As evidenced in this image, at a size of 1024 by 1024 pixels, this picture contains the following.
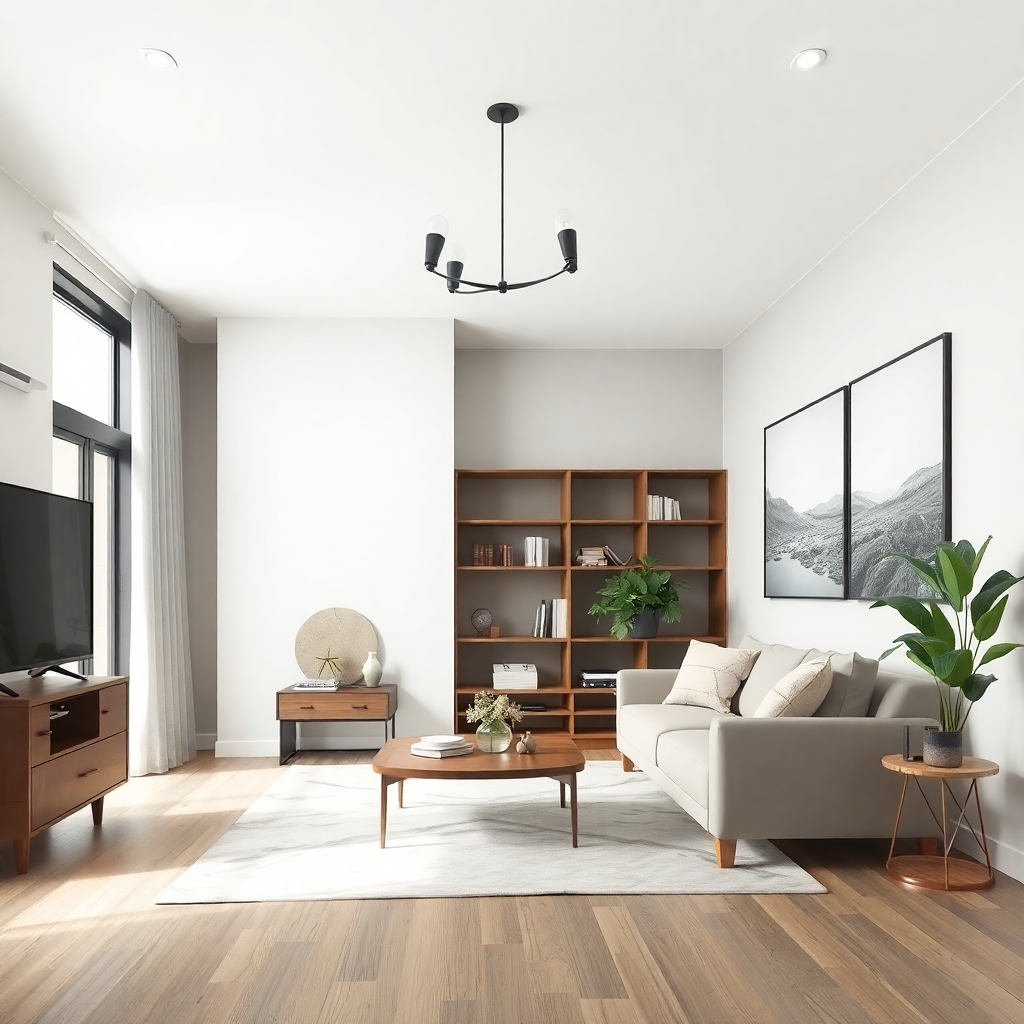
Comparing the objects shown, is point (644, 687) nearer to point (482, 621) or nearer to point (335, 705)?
point (482, 621)

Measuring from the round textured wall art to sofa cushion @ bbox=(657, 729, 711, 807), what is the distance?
2.41 meters

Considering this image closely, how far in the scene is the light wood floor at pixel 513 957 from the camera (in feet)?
7.80

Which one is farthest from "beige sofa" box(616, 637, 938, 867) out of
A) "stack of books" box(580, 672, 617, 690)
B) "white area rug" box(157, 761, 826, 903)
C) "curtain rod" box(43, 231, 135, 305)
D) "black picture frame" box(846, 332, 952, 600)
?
"curtain rod" box(43, 231, 135, 305)

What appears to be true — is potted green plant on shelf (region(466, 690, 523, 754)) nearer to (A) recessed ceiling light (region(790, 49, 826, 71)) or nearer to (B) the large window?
(B) the large window

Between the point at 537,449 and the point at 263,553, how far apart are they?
213 centimetres

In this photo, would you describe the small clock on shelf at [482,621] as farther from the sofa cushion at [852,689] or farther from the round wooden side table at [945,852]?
the round wooden side table at [945,852]

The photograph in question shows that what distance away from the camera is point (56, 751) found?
12.0 feet

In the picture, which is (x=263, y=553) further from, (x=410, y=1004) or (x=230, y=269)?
(x=410, y=1004)

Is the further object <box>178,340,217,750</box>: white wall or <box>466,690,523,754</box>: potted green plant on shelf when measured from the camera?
<box>178,340,217,750</box>: white wall

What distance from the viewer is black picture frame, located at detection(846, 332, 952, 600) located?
12.4ft

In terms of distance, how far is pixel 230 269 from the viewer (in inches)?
206

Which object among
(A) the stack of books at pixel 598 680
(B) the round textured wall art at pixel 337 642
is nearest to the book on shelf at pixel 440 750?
(B) the round textured wall art at pixel 337 642

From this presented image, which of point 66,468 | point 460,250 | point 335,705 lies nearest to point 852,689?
point 460,250

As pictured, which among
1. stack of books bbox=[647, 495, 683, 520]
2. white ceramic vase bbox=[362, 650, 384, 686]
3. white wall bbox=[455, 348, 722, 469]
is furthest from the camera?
white wall bbox=[455, 348, 722, 469]
